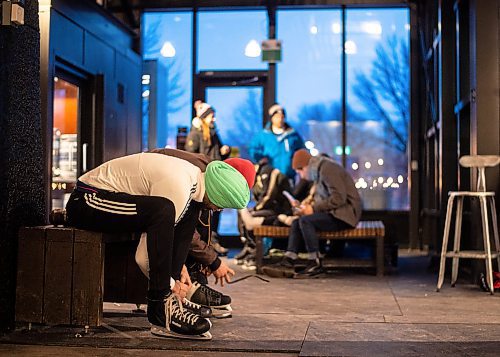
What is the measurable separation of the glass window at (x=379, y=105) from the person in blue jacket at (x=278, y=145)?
1.71 m

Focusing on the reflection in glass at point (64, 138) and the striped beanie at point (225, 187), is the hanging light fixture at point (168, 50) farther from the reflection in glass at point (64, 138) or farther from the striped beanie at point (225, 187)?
the striped beanie at point (225, 187)

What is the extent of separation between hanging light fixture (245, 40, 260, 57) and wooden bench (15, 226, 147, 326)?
6704 mm

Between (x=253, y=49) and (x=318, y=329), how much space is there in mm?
6658

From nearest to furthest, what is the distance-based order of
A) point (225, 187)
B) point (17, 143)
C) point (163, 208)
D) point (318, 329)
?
1. point (163, 208)
2. point (225, 187)
3. point (17, 143)
4. point (318, 329)

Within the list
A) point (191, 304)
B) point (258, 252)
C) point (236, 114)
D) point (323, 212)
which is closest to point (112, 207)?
point (191, 304)

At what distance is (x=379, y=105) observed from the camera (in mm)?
10117

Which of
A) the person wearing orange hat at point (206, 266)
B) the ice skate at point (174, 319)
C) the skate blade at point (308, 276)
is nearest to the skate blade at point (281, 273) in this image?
the skate blade at point (308, 276)

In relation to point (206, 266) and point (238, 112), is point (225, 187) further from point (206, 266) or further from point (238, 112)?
point (238, 112)

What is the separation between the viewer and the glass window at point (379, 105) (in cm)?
1009

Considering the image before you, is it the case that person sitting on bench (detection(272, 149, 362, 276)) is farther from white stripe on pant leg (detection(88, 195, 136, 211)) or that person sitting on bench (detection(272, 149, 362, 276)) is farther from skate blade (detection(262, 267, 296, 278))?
white stripe on pant leg (detection(88, 195, 136, 211))

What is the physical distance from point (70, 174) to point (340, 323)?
3914 millimetres

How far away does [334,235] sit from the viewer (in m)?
6.93

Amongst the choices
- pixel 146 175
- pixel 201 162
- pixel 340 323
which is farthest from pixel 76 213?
pixel 340 323

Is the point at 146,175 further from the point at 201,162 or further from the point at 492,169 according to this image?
the point at 492,169
